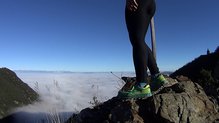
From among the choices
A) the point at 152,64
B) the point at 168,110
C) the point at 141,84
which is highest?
the point at 152,64

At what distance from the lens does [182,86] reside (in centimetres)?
610

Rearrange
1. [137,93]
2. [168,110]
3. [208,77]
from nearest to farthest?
[168,110]
[137,93]
[208,77]

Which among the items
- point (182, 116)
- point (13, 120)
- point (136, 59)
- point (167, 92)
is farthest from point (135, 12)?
point (13, 120)

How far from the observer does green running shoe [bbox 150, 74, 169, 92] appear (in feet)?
21.8

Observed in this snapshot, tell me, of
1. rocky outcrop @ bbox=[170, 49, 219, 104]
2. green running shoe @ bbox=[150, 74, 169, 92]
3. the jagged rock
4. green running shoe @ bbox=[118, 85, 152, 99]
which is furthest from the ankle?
rocky outcrop @ bbox=[170, 49, 219, 104]

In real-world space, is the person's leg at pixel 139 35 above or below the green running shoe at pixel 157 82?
above

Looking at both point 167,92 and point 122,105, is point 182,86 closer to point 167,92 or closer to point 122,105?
point 167,92

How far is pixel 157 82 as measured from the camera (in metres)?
6.73

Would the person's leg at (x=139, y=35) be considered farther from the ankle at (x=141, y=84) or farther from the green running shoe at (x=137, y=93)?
the green running shoe at (x=137, y=93)

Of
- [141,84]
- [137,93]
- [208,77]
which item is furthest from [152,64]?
[208,77]

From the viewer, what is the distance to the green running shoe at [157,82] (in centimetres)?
665

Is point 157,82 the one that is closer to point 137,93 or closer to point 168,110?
point 137,93

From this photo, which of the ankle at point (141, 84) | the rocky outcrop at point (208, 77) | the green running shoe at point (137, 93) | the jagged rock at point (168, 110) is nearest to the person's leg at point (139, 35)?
the ankle at point (141, 84)

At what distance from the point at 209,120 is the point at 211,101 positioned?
614mm
